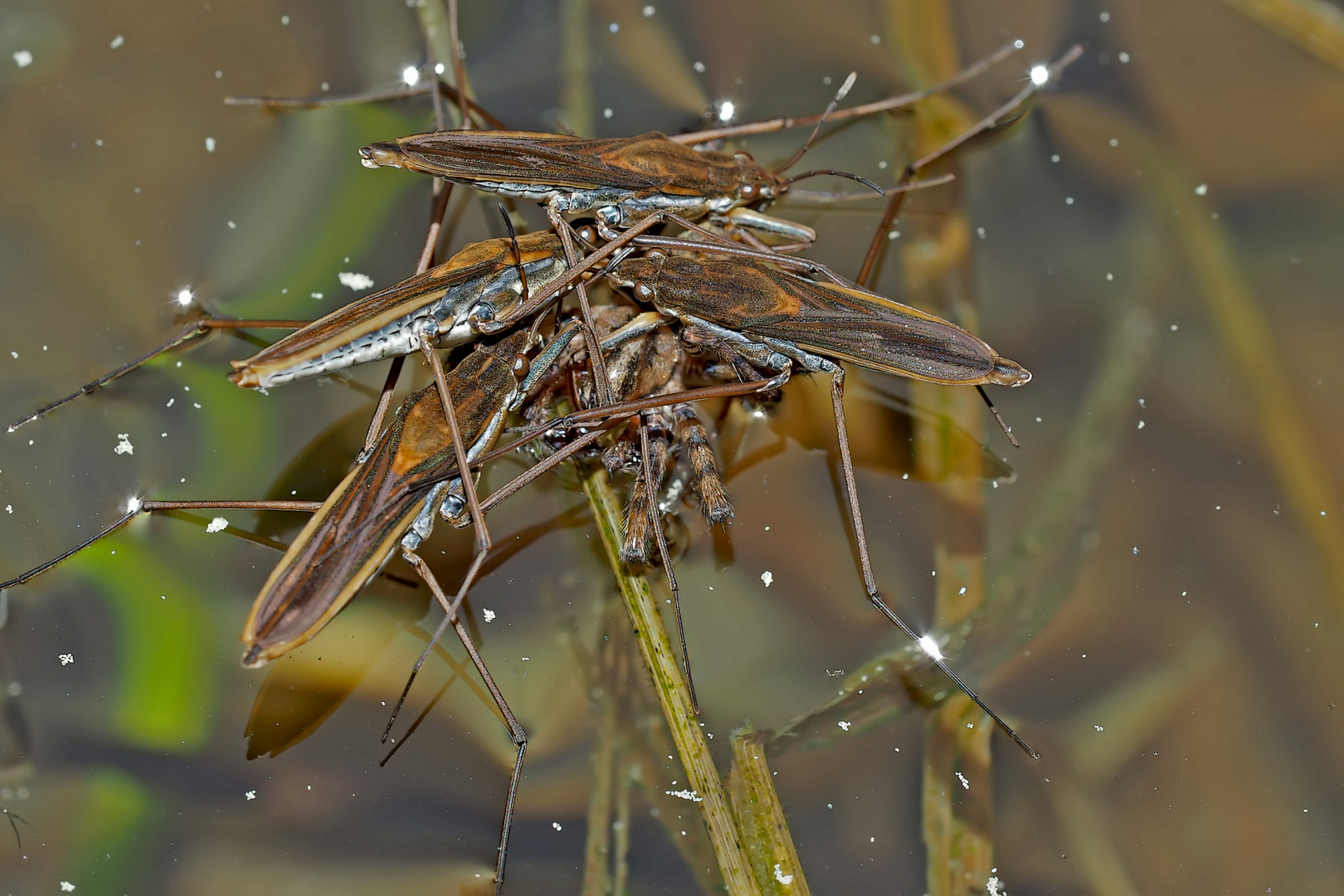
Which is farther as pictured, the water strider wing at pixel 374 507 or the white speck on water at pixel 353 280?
the white speck on water at pixel 353 280

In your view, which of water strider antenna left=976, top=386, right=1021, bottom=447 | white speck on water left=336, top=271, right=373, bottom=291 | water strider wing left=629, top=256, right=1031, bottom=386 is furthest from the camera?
white speck on water left=336, top=271, right=373, bottom=291

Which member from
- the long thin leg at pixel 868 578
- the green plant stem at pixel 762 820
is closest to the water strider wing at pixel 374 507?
the long thin leg at pixel 868 578

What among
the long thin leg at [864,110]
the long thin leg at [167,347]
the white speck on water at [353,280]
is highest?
the long thin leg at [864,110]

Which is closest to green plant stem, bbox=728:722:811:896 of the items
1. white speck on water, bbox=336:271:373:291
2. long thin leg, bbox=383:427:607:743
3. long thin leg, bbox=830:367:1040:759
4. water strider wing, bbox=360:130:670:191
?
long thin leg, bbox=830:367:1040:759

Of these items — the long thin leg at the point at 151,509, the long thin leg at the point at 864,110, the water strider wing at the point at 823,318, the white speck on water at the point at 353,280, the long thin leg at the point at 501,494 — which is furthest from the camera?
the long thin leg at the point at 864,110

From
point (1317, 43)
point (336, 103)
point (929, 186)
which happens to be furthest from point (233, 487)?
point (1317, 43)

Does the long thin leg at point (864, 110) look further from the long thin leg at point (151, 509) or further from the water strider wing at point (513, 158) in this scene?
the long thin leg at point (151, 509)

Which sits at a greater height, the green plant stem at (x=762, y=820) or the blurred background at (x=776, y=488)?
the blurred background at (x=776, y=488)

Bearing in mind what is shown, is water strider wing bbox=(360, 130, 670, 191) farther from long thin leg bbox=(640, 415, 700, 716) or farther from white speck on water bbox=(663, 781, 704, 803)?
white speck on water bbox=(663, 781, 704, 803)
